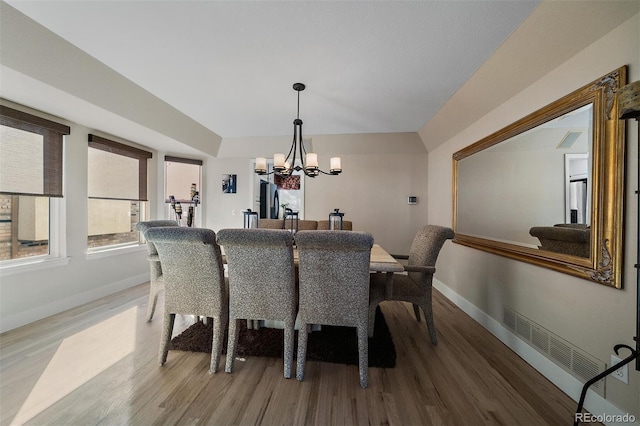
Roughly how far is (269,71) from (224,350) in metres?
2.55

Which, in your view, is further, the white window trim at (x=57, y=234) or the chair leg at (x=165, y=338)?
the white window trim at (x=57, y=234)

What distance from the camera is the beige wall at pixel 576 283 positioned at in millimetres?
1212

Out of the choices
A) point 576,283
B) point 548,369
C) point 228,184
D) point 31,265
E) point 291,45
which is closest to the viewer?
point 576,283

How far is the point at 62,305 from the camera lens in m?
2.58

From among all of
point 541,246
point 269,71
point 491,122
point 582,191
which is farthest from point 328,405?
point 491,122

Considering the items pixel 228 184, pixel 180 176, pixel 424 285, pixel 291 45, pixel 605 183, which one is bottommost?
pixel 424 285

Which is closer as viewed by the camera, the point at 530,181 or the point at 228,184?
the point at 530,181

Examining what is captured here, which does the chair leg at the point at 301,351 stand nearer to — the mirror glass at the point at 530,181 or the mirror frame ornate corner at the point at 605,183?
the mirror frame ornate corner at the point at 605,183

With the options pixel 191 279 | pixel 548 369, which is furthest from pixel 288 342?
pixel 548 369

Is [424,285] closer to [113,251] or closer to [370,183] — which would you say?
[370,183]

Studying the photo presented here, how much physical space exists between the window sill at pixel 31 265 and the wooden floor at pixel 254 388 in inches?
23.0

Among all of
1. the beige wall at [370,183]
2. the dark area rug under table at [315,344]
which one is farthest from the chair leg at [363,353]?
the beige wall at [370,183]

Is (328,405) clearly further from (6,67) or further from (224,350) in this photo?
(6,67)

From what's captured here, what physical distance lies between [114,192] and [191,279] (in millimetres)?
2773
